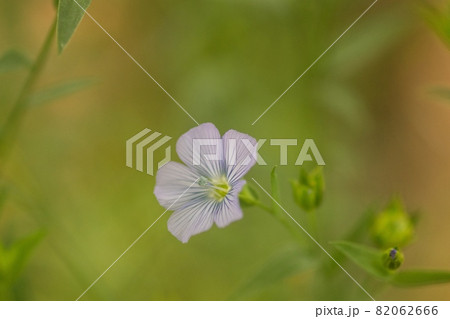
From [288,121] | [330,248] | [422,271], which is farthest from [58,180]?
[422,271]

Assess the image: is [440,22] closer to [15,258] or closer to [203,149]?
[203,149]

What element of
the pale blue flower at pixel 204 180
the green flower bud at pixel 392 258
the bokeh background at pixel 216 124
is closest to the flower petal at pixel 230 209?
the pale blue flower at pixel 204 180

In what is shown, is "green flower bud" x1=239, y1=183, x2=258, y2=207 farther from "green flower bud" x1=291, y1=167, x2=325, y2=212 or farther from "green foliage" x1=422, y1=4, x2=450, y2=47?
"green foliage" x1=422, y1=4, x2=450, y2=47

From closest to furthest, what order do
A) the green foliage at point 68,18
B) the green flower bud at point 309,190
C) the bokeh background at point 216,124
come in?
the green foliage at point 68,18 < the green flower bud at point 309,190 < the bokeh background at point 216,124

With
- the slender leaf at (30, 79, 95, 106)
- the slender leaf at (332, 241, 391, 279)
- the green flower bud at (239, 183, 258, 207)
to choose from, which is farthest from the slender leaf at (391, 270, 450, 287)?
the slender leaf at (30, 79, 95, 106)

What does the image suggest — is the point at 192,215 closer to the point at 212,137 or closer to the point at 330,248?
the point at 212,137

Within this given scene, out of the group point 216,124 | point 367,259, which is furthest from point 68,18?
point 216,124

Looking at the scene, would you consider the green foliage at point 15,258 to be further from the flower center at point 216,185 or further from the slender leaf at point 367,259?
the slender leaf at point 367,259
